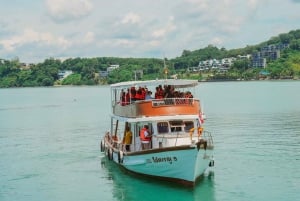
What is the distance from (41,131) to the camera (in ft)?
198

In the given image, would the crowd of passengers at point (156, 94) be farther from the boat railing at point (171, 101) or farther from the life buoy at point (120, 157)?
the life buoy at point (120, 157)

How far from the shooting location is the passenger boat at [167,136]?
24.8 meters

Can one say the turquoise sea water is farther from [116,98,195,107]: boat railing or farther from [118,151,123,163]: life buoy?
[116,98,195,107]: boat railing

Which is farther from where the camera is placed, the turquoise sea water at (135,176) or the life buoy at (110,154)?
the life buoy at (110,154)

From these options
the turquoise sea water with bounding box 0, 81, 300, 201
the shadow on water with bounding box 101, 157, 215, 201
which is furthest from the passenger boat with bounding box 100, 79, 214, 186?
the turquoise sea water with bounding box 0, 81, 300, 201

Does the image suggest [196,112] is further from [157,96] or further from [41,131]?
[41,131]

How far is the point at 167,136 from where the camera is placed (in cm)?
2659

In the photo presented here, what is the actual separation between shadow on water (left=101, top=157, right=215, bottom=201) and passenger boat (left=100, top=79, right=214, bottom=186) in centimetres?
38

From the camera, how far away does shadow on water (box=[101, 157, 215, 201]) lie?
82.5 ft

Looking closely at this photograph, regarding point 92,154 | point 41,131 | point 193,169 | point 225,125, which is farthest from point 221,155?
point 41,131

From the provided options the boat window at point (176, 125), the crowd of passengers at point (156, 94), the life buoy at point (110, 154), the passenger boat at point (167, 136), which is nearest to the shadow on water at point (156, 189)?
the passenger boat at point (167, 136)

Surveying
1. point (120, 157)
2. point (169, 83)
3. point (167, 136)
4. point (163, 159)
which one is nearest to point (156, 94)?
point (169, 83)

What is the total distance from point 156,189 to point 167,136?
8.44 ft

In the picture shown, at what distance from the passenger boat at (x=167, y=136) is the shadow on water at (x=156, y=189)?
0.38m
